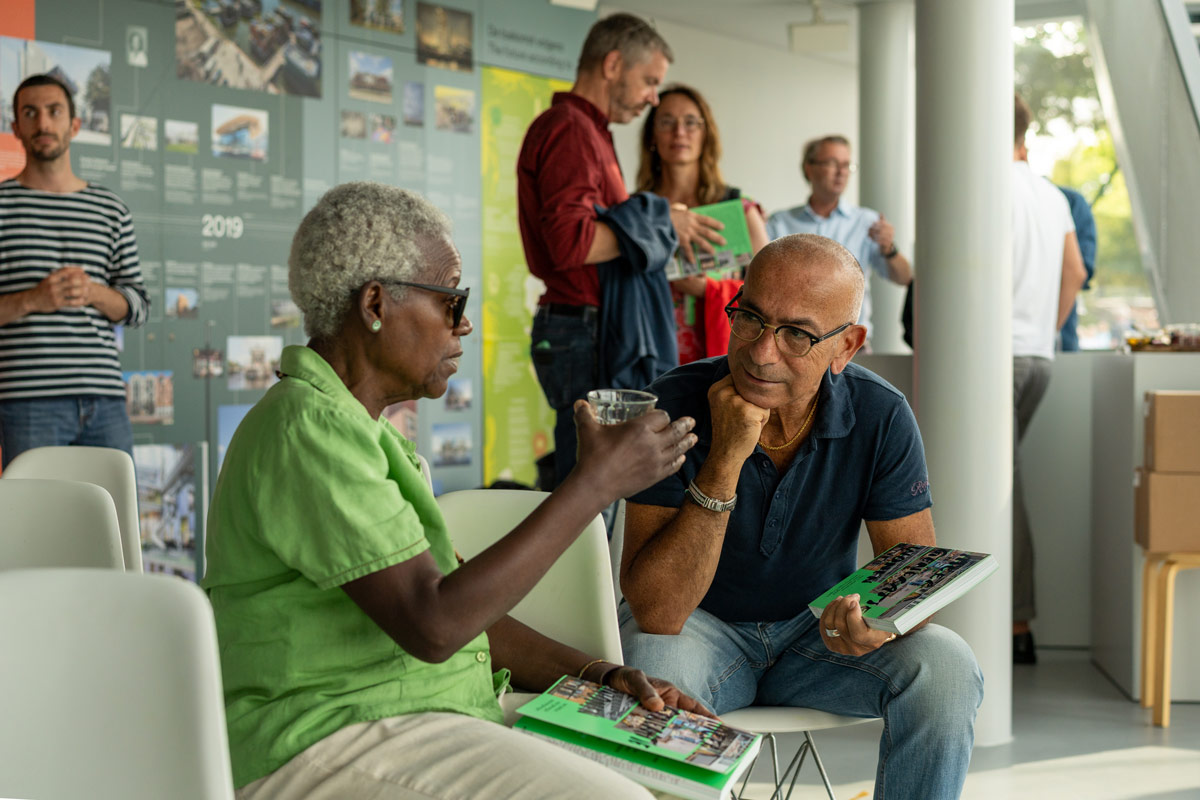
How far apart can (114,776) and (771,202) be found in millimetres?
9016

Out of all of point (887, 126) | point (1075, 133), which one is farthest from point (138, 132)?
point (1075, 133)

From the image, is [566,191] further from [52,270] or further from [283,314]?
[283,314]

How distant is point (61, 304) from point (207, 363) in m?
1.21

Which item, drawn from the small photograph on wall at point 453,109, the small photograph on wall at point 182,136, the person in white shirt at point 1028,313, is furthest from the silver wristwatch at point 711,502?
the small photograph on wall at point 453,109

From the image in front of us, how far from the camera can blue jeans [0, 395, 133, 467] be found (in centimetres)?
375

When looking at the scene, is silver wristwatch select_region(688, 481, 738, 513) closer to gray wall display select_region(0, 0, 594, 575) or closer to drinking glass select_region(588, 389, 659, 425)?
drinking glass select_region(588, 389, 659, 425)

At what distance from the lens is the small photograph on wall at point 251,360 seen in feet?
16.4

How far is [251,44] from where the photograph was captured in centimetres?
502

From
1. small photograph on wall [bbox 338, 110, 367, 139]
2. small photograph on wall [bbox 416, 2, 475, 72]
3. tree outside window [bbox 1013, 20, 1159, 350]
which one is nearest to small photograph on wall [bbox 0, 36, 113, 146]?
small photograph on wall [bbox 338, 110, 367, 139]

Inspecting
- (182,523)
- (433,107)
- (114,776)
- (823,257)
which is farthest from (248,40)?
(114,776)

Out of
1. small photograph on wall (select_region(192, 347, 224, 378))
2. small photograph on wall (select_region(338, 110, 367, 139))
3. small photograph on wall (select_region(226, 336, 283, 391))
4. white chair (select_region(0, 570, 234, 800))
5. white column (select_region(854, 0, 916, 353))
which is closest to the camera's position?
white chair (select_region(0, 570, 234, 800))

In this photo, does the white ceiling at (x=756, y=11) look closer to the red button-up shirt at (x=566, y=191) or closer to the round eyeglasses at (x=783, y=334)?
the red button-up shirt at (x=566, y=191)

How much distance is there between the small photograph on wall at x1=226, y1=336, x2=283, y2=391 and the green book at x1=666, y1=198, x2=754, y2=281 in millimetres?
2179

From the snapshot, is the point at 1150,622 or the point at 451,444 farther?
the point at 451,444
